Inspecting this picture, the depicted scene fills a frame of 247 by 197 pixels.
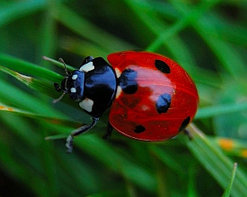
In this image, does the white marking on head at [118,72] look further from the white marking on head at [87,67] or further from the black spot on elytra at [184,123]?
the black spot on elytra at [184,123]

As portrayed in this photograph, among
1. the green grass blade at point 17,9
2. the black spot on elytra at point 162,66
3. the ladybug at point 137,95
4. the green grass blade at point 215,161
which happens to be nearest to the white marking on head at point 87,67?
the ladybug at point 137,95

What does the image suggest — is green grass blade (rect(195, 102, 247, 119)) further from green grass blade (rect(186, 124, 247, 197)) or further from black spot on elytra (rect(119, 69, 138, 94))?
black spot on elytra (rect(119, 69, 138, 94))

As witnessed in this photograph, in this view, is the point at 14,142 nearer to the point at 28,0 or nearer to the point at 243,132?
the point at 28,0

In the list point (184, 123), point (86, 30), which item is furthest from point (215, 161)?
point (86, 30)

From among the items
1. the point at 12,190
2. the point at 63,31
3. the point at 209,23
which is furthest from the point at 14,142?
the point at 209,23

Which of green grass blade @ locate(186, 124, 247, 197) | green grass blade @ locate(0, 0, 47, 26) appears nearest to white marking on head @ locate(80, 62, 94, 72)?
green grass blade @ locate(186, 124, 247, 197)

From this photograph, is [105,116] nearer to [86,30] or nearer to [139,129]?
[139,129]

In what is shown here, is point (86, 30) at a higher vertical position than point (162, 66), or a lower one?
lower
